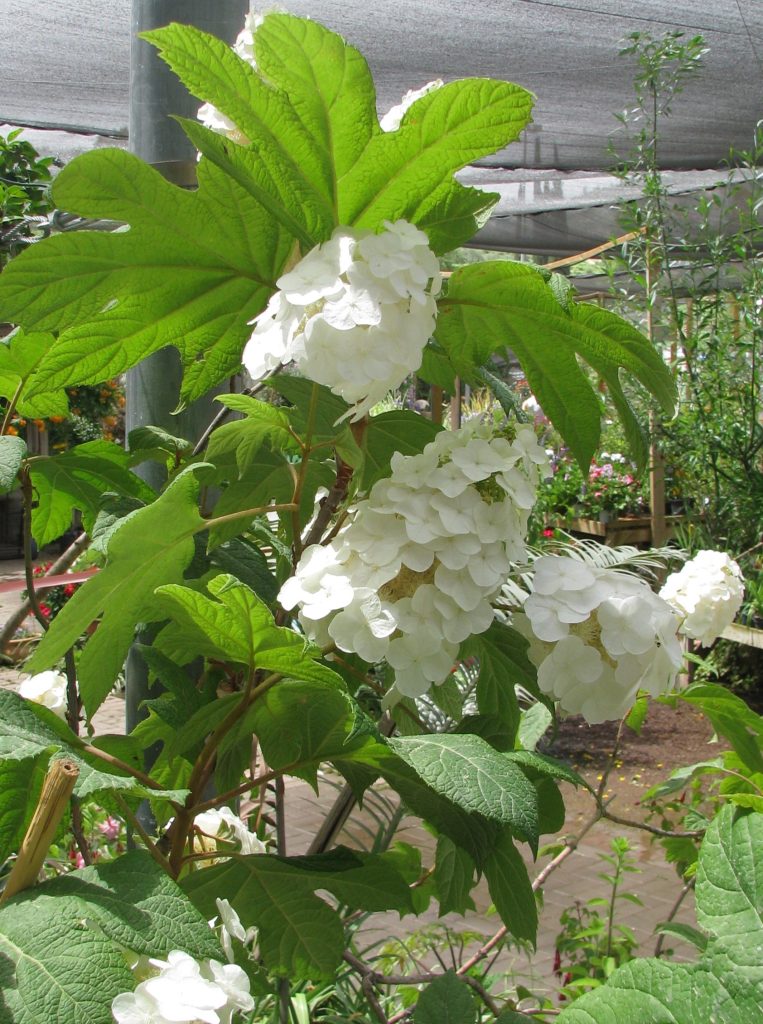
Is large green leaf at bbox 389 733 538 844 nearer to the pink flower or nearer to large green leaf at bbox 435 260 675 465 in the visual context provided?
large green leaf at bbox 435 260 675 465

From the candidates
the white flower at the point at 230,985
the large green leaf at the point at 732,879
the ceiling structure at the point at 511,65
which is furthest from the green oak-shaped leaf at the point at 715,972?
the ceiling structure at the point at 511,65

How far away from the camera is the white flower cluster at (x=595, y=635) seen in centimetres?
68

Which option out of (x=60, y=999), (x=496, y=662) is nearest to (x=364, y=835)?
(x=496, y=662)

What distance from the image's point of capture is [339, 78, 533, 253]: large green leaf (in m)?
0.69

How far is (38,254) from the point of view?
0.72m

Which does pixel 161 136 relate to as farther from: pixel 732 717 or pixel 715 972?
pixel 715 972

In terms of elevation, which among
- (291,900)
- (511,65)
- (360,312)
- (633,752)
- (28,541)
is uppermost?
(511,65)

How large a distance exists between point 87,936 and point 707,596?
1.21 metres

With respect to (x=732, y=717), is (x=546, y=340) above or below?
above

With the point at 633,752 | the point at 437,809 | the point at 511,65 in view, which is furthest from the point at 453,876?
the point at 633,752

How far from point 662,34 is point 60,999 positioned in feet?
17.6

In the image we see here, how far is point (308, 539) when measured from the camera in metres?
0.84

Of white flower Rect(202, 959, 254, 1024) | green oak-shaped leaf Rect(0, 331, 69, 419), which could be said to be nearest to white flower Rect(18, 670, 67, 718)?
green oak-shaped leaf Rect(0, 331, 69, 419)

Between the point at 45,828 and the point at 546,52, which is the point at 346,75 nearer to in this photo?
the point at 45,828
